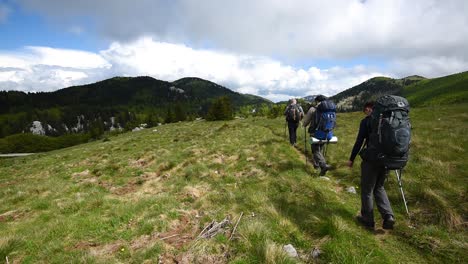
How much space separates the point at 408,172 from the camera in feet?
31.5

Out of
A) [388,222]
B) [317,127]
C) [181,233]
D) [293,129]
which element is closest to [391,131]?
[388,222]

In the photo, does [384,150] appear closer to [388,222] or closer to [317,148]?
[388,222]

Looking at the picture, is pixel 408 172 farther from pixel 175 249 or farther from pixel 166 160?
pixel 166 160

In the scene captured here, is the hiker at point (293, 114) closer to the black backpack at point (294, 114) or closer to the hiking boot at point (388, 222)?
the black backpack at point (294, 114)

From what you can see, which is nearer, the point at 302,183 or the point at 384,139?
the point at 384,139

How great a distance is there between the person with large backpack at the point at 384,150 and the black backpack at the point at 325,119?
3.39m

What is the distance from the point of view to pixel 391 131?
5.46m

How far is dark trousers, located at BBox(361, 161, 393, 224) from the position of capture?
20.1 feet

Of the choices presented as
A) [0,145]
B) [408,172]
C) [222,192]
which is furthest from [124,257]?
[0,145]

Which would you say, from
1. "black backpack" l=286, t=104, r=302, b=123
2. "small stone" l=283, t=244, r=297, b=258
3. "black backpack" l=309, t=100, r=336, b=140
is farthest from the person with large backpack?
"black backpack" l=286, t=104, r=302, b=123

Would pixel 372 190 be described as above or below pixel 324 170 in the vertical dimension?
above

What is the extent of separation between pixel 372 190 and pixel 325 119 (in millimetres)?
3832

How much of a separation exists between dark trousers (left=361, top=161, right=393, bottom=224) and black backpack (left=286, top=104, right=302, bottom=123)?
9068mm

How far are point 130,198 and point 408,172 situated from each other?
11.0 m
